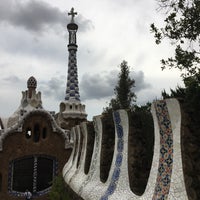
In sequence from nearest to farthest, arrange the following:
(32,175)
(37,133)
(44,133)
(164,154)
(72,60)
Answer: (164,154), (32,175), (37,133), (44,133), (72,60)

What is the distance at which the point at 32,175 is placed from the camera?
1355cm

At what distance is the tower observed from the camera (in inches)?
704

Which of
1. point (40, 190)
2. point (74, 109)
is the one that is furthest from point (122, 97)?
point (40, 190)

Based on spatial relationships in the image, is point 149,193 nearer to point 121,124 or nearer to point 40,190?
point 121,124

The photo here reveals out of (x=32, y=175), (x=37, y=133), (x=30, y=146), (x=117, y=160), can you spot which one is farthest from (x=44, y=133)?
(x=117, y=160)

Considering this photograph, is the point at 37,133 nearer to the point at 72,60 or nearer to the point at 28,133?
the point at 28,133

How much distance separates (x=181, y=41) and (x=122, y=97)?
13.5 m

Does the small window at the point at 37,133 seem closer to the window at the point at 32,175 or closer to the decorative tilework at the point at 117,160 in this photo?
the window at the point at 32,175


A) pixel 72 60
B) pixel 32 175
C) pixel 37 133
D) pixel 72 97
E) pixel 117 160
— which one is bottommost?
pixel 117 160

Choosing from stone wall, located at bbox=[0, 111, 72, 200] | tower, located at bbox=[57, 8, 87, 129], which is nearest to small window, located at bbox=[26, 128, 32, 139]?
stone wall, located at bbox=[0, 111, 72, 200]

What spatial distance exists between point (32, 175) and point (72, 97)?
262 inches

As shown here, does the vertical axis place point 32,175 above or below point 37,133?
below

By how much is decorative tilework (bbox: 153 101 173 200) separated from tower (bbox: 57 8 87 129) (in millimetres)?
13955

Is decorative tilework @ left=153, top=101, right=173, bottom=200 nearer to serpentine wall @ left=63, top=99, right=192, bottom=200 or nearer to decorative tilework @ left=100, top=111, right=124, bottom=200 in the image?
serpentine wall @ left=63, top=99, right=192, bottom=200
